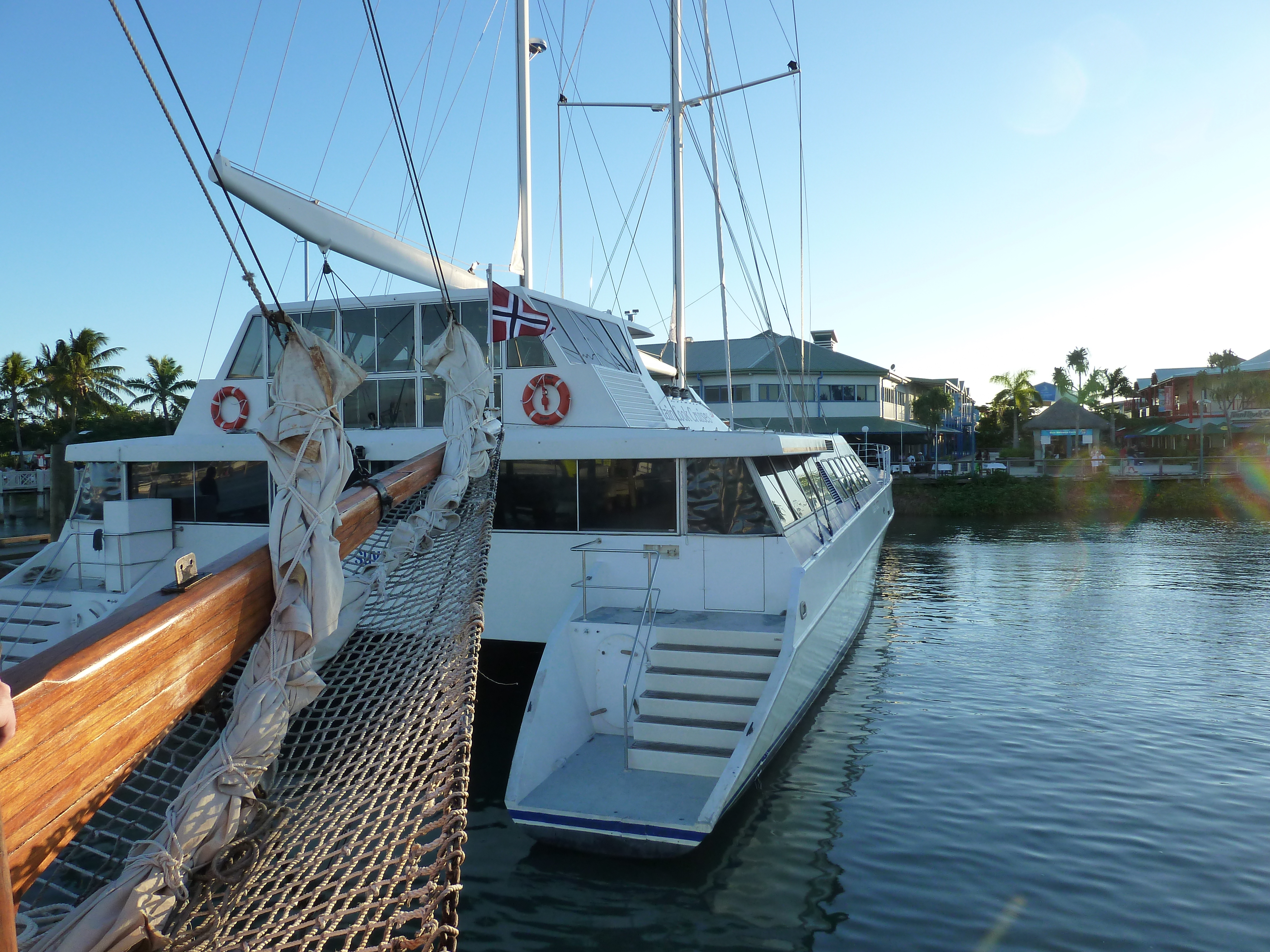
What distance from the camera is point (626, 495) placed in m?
8.57

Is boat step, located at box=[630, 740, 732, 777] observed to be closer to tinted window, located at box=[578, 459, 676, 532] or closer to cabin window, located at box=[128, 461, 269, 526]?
tinted window, located at box=[578, 459, 676, 532]

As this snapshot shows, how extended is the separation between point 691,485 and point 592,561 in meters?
1.27

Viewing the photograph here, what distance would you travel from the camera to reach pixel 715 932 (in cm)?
537

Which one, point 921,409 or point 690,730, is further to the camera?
point 921,409

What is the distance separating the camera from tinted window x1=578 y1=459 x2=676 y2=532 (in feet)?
27.7

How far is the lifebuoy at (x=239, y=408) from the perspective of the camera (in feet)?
34.2

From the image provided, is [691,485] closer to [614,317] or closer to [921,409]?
[614,317]

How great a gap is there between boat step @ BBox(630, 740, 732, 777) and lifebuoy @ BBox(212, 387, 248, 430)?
22.2 ft

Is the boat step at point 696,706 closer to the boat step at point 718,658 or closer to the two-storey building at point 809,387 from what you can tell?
the boat step at point 718,658

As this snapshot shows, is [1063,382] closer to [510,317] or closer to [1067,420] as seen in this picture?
[1067,420]

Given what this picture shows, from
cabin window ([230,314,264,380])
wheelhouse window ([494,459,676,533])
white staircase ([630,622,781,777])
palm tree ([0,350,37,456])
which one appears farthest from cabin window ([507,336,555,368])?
palm tree ([0,350,37,456])

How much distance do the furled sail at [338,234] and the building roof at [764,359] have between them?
3549cm

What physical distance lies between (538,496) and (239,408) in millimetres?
4404

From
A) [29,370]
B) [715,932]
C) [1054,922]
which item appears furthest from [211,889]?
[29,370]
